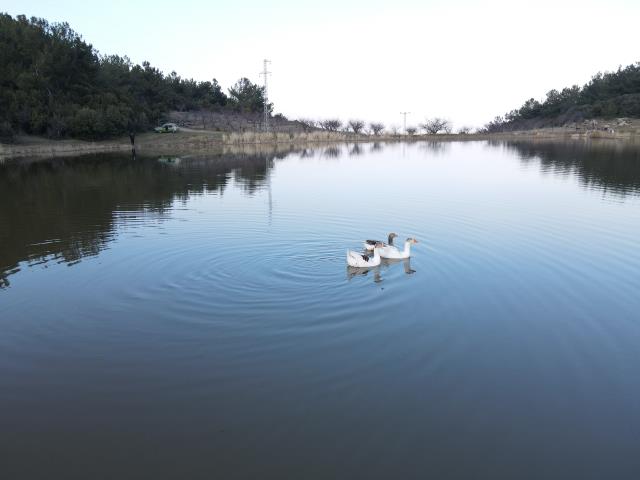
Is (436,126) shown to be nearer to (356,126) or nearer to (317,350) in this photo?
(356,126)

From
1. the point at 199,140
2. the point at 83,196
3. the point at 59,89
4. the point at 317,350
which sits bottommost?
the point at 317,350

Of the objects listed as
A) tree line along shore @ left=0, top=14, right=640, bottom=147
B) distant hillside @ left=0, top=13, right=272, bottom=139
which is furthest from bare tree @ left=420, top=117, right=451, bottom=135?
distant hillside @ left=0, top=13, right=272, bottom=139

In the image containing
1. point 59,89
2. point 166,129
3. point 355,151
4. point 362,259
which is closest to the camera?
point 362,259

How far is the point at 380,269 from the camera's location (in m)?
11.7

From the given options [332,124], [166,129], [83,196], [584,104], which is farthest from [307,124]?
[83,196]

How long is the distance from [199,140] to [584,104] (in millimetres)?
87570

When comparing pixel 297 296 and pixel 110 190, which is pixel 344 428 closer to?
pixel 297 296

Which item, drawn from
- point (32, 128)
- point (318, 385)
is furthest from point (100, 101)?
point (318, 385)

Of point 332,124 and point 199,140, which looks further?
point 332,124

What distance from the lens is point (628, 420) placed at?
5.95 metres

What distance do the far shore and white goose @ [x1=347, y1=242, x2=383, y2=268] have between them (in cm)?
4798

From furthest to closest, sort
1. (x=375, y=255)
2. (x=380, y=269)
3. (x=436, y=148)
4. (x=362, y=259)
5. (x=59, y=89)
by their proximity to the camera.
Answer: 1. (x=59, y=89)
2. (x=436, y=148)
3. (x=380, y=269)
4. (x=375, y=255)
5. (x=362, y=259)

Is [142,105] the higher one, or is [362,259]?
[142,105]

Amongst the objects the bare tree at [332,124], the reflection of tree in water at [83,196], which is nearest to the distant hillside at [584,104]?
the bare tree at [332,124]
